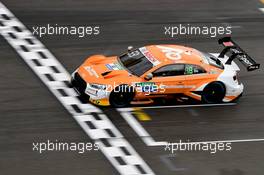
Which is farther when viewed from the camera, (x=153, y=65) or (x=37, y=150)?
(x=153, y=65)

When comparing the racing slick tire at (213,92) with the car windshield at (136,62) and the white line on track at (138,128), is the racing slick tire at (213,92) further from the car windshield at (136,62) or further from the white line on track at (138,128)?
the white line on track at (138,128)

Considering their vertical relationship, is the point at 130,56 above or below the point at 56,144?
above

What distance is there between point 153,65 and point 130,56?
3.20ft

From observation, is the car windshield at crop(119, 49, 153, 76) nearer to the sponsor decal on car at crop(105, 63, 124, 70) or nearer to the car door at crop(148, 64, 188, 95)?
the sponsor decal on car at crop(105, 63, 124, 70)

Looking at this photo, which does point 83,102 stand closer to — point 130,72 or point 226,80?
point 130,72

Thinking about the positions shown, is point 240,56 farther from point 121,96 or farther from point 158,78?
point 121,96

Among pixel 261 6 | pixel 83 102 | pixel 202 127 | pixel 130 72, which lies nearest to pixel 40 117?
pixel 83 102

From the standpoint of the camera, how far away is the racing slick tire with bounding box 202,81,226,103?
1938cm

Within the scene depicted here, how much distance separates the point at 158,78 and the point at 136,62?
0.81 metres

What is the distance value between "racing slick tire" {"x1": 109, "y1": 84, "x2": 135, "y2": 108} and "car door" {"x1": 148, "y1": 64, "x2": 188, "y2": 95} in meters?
0.61

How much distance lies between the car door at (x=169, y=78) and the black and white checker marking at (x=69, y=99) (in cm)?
163

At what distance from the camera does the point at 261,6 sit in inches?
1036

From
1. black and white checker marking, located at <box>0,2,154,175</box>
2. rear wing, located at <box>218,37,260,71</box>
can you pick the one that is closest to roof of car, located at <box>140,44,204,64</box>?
rear wing, located at <box>218,37,260,71</box>

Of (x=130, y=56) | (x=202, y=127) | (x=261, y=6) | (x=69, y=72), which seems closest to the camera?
(x=202, y=127)
